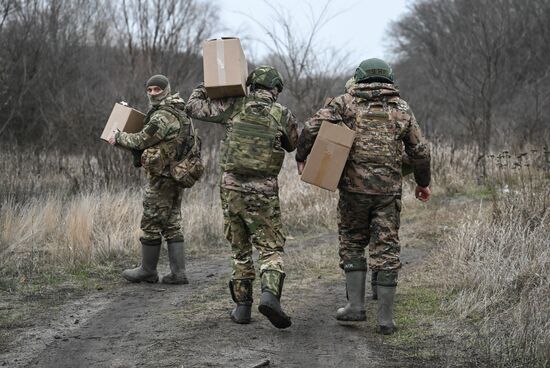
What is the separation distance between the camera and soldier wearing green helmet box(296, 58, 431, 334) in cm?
506

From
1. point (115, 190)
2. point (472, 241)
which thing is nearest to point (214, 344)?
point (472, 241)

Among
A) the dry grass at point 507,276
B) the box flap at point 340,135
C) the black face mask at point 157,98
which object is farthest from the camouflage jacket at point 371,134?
the black face mask at point 157,98

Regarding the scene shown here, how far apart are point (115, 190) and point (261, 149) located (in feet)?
19.8

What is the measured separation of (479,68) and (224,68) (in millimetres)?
15540

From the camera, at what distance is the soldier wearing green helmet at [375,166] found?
5.06m

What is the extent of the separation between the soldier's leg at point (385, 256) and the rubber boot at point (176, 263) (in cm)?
228

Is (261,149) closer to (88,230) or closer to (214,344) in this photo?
(214,344)

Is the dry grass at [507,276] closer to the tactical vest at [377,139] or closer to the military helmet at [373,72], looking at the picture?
the tactical vest at [377,139]

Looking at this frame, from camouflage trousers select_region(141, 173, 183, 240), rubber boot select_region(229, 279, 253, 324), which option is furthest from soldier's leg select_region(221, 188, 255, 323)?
camouflage trousers select_region(141, 173, 183, 240)

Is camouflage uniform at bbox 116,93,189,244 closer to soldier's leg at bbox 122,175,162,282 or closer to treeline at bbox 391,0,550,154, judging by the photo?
soldier's leg at bbox 122,175,162,282

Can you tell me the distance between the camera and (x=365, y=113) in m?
5.11

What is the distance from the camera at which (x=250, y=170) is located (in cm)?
513

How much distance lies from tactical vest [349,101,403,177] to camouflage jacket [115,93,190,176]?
197cm

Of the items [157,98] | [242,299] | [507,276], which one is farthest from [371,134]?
[157,98]
